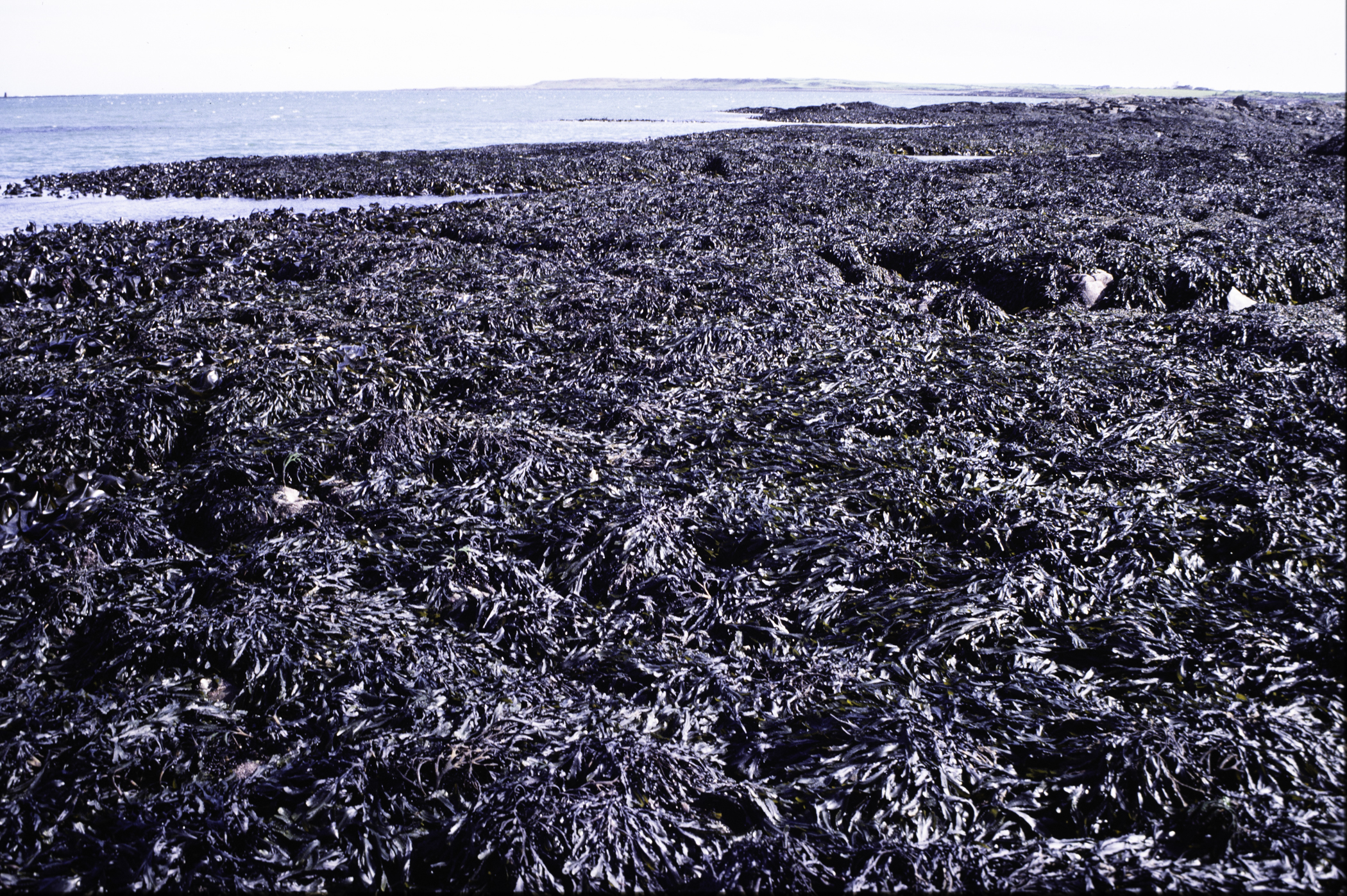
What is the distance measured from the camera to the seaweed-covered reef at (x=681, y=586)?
7.60ft

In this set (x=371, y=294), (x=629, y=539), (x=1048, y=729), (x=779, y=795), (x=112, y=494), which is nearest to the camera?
(x=779, y=795)

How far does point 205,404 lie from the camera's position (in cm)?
535

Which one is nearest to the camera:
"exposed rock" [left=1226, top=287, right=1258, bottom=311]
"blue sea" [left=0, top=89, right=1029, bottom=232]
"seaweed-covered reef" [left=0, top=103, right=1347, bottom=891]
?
"seaweed-covered reef" [left=0, top=103, right=1347, bottom=891]

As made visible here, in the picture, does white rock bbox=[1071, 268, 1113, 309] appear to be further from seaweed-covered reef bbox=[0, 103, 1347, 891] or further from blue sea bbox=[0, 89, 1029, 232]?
blue sea bbox=[0, 89, 1029, 232]

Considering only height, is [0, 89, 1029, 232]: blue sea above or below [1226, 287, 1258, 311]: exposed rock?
above

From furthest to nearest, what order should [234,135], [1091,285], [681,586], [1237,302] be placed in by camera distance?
[234,135]
[1091,285]
[1237,302]
[681,586]

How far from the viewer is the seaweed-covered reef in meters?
2.32

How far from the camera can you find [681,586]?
3531mm

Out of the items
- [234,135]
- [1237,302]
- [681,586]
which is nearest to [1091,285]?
[1237,302]

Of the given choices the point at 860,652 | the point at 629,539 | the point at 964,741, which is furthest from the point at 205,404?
the point at 964,741

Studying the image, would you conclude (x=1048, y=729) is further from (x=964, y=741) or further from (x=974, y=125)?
(x=974, y=125)

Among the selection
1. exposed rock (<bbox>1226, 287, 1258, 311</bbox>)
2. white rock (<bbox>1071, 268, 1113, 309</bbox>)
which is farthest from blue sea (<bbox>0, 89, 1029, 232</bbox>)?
exposed rock (<bbox>1226, 287, 1258, 311</bbox>)

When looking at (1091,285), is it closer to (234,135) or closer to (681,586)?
(681,586)

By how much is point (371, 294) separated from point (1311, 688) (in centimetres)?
814
